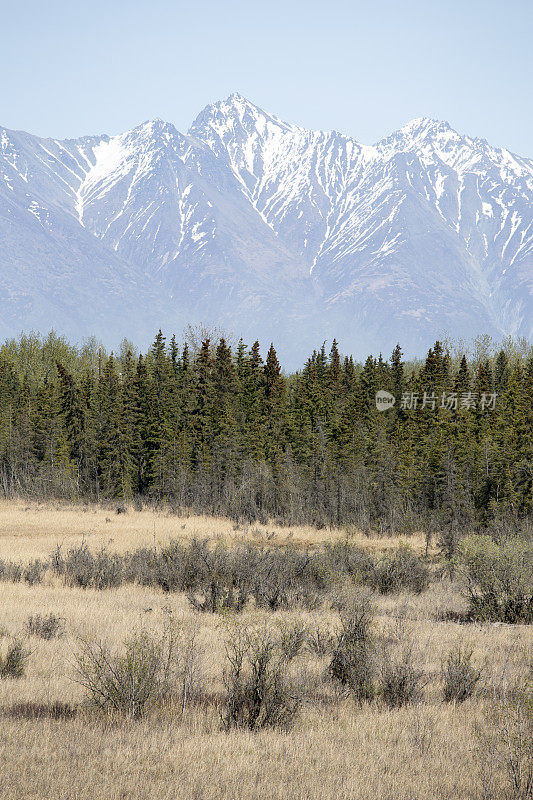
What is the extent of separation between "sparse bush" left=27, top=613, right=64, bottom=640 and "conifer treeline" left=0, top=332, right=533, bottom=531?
34029 millimetres

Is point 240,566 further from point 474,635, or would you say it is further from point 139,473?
point 139,473

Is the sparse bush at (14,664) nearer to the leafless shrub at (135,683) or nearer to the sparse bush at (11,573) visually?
the leafless shrub at (135,683)

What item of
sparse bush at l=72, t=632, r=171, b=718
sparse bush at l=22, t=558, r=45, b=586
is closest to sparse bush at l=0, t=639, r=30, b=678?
sparse bush at l=72, t=632, r=171, b=718

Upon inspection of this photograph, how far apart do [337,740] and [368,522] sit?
4413cm

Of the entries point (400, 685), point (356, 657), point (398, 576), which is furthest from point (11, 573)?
point (400, 685)

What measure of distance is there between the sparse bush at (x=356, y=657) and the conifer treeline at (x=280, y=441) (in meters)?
34.2

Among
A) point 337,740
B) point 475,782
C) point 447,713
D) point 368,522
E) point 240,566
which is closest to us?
point 475,782

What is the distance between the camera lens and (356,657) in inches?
388

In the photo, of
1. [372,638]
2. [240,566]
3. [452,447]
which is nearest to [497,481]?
[452,447]

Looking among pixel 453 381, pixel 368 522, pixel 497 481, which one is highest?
pixel 453 381

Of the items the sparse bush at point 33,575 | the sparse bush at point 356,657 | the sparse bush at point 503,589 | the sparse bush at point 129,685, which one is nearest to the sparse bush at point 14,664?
the sparse bush at point 129,685

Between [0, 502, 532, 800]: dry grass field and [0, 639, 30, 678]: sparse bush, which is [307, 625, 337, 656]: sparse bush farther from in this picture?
[0, 639, 30, 678]: sparse bush

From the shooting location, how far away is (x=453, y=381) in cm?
7000

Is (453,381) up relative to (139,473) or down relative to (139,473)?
up
